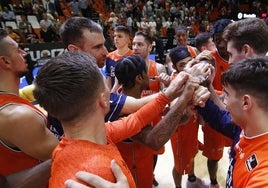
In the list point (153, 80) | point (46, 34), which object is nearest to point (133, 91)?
point (153, 80)

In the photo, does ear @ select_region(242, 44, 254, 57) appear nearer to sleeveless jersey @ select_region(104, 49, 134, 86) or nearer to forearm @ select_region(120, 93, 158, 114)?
forearm @ select_region(120, 93, 158, 114)

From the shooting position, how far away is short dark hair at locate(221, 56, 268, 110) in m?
1.37

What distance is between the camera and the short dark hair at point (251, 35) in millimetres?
2057

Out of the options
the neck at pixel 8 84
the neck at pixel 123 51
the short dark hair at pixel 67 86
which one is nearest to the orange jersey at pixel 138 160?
the neck at pixel 8 84

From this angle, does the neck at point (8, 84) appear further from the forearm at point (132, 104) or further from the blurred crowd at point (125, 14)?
the blurred crowd at point (125, 14)

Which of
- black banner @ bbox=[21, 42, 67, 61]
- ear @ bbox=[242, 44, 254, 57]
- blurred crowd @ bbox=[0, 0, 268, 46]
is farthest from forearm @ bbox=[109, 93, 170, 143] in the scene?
blurred crowd @ bbox=[0, 0, 268, 46]

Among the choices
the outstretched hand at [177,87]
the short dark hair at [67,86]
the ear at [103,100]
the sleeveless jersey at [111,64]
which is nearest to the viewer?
the short dark hair at [67,86]

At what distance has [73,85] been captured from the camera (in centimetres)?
118

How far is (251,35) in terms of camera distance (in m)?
2.05

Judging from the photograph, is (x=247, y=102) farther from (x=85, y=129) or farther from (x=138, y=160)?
(x=138, y=160)

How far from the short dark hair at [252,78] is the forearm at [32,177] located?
1.04 metres

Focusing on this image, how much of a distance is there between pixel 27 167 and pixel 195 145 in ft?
6.55

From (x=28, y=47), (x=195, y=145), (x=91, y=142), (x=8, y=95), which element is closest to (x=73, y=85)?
(x=91, y=142)

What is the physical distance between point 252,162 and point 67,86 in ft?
2.76
